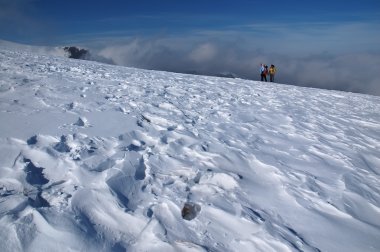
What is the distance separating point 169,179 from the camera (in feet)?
12.5

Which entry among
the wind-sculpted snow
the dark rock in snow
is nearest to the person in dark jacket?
the wind-sculpted snow

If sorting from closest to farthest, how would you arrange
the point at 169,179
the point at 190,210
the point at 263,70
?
the point at 190,210 → the point at 169,179 → the point at 263,70

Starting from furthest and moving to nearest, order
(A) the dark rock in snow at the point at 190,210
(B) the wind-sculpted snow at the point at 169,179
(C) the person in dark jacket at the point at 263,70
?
(C) the person in dark jacket at the point at 263,70
(A) the dark rock in snow at the point at 190,210
(B) the wind-sculpted snow at the point at 169,179

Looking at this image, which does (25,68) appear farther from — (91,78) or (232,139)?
(232,139)

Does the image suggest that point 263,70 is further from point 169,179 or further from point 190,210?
point 190,210

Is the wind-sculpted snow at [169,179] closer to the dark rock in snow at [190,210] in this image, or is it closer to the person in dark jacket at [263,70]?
the dark rock in snow at [190,210]

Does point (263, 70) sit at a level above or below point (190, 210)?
below

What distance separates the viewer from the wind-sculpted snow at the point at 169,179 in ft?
9.06

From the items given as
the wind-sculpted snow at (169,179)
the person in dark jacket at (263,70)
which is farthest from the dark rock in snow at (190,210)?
the person in dark jacket at (263,70)

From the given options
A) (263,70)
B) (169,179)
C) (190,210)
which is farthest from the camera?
(263,70)

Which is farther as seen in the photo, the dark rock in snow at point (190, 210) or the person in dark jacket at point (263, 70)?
the person in dark jacket at point (263, 70)

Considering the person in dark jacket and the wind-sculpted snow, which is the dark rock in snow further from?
the person in dark jacket

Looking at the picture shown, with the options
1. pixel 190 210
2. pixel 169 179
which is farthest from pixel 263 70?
pixel 190 210

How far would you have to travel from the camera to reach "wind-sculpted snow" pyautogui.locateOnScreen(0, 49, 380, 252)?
9.06 ft
